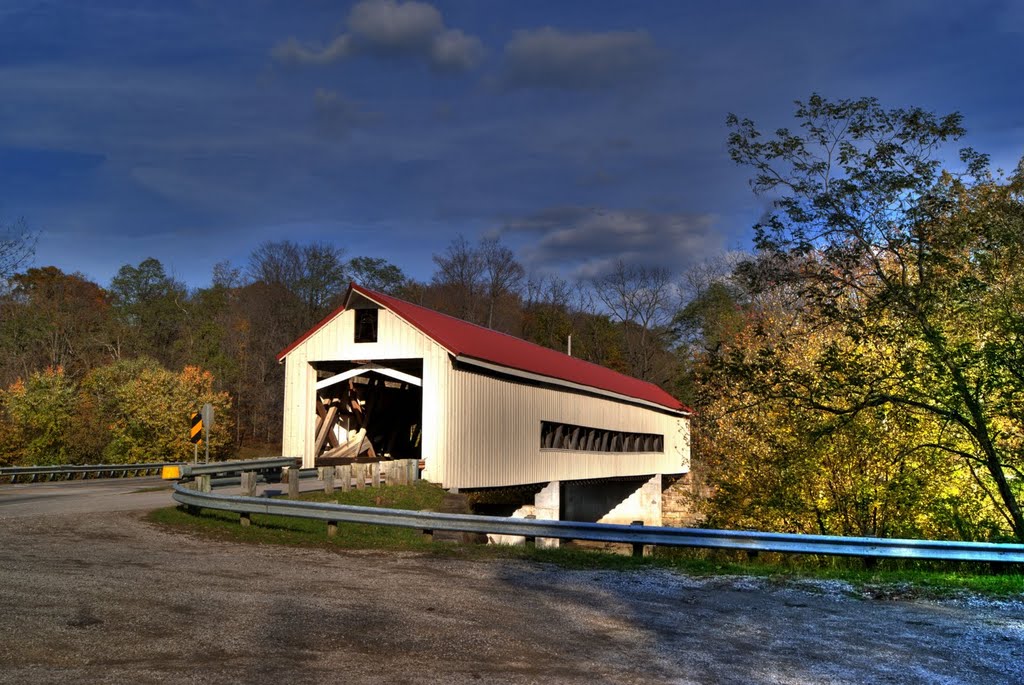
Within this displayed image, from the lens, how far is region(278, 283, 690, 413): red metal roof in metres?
19.0

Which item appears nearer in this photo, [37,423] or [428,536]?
[428,536]

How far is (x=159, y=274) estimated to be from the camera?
2110 inches

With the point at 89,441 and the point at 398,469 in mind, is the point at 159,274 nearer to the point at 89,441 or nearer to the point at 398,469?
the point at 89,441

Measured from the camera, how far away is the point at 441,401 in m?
18.5

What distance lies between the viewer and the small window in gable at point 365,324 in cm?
1991

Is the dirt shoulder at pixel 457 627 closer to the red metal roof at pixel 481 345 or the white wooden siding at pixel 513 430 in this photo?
the white wooden siding at pixel 513 430

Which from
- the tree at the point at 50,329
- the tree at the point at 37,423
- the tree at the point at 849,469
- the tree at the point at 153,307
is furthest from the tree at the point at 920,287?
the tree at the point at 153,307

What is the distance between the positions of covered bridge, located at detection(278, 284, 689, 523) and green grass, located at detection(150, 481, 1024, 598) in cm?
630

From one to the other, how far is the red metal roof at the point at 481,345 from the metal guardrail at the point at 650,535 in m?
7.47

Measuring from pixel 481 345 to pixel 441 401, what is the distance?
9.16 ft

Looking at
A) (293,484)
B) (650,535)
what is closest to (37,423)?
(293,484)

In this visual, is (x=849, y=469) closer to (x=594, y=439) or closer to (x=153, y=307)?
(x=594, y=439)

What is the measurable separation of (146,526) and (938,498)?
41.6ft

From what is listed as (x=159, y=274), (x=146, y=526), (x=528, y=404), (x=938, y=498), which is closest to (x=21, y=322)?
(x=159, y=274)
